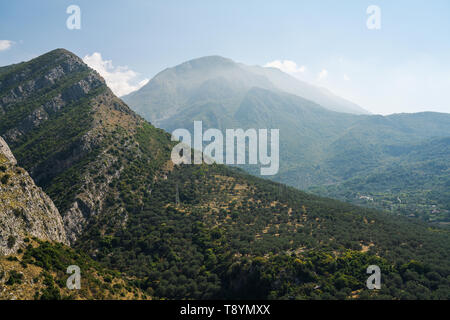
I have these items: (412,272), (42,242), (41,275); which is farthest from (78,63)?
(412,272)

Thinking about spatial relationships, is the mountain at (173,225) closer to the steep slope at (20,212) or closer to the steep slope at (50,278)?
the steep slope at (50,278)

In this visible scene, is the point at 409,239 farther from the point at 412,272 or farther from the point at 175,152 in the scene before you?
the point at 175,152

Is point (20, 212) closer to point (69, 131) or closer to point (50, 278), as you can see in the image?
point (50, 278)

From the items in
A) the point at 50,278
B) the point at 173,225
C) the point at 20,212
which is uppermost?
the point at 20,212

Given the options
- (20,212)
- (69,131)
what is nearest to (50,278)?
(20,212)

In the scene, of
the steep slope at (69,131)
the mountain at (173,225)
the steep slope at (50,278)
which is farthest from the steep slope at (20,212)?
the steep slope at (69,131)
